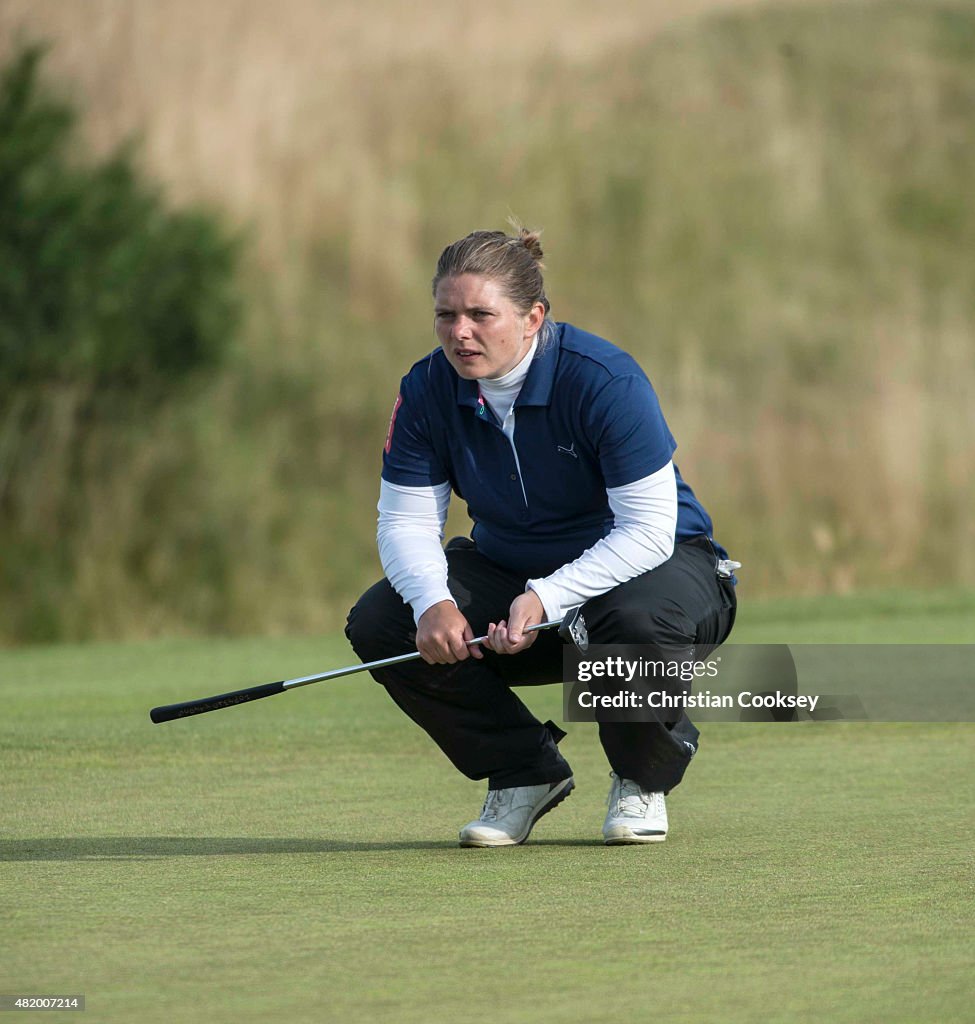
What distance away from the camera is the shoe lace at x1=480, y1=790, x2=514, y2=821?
3.86 meters

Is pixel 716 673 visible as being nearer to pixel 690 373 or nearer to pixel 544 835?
pixel 544 835

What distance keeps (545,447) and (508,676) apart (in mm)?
525

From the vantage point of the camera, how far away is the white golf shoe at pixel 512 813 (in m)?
3.79

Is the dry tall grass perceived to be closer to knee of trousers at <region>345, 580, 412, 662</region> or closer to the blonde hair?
knee of trousers at <region>345, 580, 412, 662</region>

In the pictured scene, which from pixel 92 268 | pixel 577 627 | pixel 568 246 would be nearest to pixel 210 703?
pixel 577 627

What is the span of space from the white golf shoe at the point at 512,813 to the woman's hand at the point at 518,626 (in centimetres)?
37

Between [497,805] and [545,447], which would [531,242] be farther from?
[497,805]

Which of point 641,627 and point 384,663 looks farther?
point 384,663

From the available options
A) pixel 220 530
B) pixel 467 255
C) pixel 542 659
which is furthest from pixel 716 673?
pixel 220 530

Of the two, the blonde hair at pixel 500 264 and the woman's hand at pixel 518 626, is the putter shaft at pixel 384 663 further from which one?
the blonde hair at pixel 500 264

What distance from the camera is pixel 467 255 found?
12.5 feet

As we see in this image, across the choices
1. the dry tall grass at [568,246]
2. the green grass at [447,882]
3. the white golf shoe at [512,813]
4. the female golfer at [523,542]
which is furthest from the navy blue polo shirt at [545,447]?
the dry tall grass at [568,246]

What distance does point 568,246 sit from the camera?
1764cm

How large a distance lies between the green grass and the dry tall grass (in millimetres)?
5973
